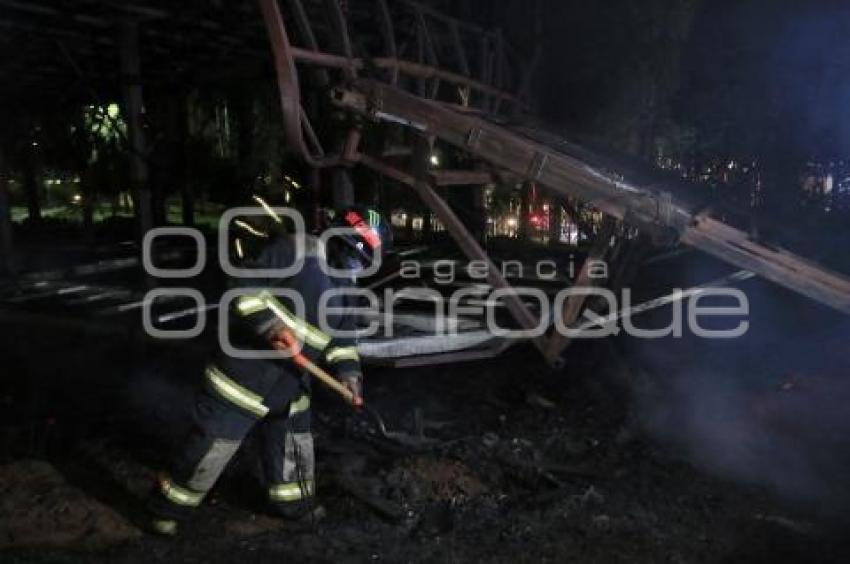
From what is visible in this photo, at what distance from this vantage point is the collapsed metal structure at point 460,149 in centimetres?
429

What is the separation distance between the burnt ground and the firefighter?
0.28m

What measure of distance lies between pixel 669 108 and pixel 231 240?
6.42m

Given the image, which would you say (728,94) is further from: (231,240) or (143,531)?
(143,531)

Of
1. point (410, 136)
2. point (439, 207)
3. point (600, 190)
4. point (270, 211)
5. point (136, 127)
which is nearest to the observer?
point (270, 211)

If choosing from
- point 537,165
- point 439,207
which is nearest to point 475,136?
point 537,165

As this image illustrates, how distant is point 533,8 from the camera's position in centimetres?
801

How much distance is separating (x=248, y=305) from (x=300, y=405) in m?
0.75

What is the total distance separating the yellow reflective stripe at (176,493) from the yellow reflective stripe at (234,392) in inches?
21.0

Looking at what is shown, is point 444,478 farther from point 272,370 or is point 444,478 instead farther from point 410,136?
point 410,136

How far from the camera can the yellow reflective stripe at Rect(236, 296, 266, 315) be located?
341 centimetres

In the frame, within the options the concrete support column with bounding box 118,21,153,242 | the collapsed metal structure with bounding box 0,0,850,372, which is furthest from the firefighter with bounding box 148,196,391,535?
the concrete support column with bounding box 118,21,153,242

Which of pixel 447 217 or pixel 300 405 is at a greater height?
pixel 447 217

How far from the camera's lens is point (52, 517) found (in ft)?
11.8

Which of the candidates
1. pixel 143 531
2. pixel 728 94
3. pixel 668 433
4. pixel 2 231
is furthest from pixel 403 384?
pixel 2 231
